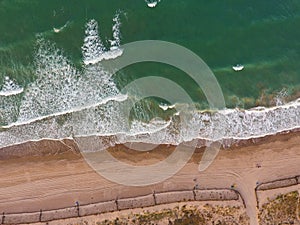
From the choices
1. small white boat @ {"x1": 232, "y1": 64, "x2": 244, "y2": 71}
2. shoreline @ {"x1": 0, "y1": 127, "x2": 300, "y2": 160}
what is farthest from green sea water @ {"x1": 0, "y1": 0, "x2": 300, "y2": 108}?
shoreline @ {"x1": 0, "y1": 127, "x2": 300, "y2": 160}

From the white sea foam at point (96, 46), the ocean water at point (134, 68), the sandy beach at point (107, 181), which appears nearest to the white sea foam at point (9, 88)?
the ocean water at point (134, 68)

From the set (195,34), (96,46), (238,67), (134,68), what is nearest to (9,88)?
(96,46)

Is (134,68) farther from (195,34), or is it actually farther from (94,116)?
(195,34)

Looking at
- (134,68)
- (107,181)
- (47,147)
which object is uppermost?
(134,68)

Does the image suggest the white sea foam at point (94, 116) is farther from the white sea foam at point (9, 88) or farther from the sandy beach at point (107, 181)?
the sandy beach at point (107, 181)

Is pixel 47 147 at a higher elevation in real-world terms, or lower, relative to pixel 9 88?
lower

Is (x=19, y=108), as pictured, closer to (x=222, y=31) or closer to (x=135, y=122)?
(x=135, y=122)

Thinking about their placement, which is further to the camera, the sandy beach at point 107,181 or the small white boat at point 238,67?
the small white boat at point 238,67
